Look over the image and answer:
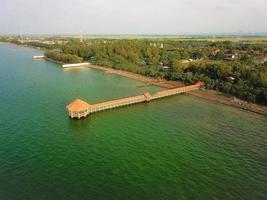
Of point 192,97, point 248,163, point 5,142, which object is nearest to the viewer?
point 248,163

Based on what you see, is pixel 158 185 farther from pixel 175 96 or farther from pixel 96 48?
pixel 96 48

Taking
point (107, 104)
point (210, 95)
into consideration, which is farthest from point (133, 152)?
point (210, 95)

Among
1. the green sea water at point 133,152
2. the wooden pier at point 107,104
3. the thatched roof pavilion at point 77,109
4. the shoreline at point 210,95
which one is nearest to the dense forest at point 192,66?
the shoreline at point 210,95

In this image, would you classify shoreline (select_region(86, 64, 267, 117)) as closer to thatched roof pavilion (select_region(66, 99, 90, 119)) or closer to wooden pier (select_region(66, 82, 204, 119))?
wooden pier (select_region(66, 82, 204, 119))

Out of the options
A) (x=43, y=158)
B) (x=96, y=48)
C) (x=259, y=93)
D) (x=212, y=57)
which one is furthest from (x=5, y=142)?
(x=212, y=57)

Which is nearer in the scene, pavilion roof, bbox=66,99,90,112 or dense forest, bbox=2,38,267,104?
pavilion roof, bbox=66,99,90,112

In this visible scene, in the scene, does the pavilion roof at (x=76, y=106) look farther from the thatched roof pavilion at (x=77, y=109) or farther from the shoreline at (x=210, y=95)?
the shoreline at (x=210, y=95)

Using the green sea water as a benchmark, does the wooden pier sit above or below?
above

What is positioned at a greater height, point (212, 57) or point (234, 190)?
point (212, 57)

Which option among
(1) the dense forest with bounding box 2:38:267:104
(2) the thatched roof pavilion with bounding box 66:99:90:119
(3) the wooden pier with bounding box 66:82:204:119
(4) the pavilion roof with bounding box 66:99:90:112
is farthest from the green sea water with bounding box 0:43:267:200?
(1) the dense forest with bounding box 2:38:267:104
